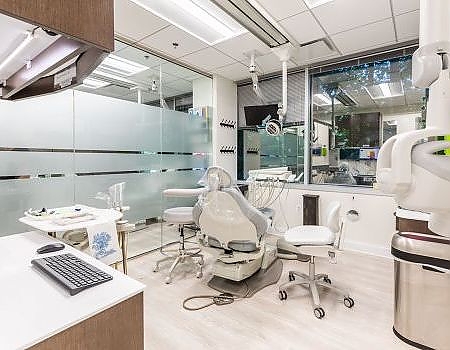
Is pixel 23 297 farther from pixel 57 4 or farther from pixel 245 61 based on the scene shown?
pixel 245 61

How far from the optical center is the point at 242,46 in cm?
333

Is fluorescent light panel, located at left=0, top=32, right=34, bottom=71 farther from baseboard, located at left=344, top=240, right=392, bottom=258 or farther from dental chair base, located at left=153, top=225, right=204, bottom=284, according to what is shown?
baseboard, located at left=344, top=240, right=392, bottom=258

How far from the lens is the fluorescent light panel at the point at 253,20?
2407 mm

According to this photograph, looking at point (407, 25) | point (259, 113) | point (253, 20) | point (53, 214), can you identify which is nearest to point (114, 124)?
point (53, 214)

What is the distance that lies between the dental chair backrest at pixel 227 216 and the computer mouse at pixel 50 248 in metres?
1.12

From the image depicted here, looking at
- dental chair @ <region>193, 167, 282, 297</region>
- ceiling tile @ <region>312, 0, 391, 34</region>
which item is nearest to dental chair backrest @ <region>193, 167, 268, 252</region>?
dental chair @ <region>193, 167, 282, 297</region>

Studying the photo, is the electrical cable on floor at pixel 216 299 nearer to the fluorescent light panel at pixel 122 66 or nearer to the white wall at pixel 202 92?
the fluorescent light panel at pixel 122 66

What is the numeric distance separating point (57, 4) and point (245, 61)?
330 cm

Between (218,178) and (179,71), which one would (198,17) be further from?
(218,178)

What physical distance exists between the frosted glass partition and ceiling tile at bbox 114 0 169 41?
770mm

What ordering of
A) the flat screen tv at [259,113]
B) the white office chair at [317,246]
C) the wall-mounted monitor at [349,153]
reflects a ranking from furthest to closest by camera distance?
the flat screen tv at [259,113] → the wall-mounted monitor at [349,153] → the white office chair at [317,246]

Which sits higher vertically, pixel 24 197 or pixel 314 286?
pixel 24 197

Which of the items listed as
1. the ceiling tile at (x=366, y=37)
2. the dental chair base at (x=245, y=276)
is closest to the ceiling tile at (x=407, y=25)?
the ceiling tile at (x=366, y=37)

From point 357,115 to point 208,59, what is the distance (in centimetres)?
227
